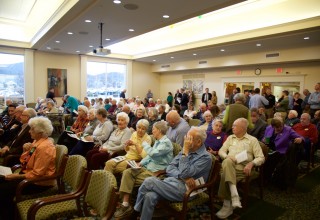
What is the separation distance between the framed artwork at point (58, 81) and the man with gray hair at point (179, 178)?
32.8 feet

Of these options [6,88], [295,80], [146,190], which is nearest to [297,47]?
[295,80]

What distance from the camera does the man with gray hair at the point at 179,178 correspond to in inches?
82.8

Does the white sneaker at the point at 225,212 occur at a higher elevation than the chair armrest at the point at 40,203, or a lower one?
lower

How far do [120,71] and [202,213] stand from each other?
1133cm

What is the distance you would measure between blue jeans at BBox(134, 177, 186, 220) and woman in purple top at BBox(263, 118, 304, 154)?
2.15 meters

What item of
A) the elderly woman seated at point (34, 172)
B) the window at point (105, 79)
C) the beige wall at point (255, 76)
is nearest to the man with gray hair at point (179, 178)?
the elderly woman seated at point (34, 172)

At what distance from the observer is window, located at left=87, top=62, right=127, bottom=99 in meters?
12.1

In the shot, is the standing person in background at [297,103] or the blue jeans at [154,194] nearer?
the blue jeans at [154,194]

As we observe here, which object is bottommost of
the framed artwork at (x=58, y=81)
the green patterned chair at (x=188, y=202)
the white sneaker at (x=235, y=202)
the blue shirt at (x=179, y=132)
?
the white sneaker at (x=235, y=202)

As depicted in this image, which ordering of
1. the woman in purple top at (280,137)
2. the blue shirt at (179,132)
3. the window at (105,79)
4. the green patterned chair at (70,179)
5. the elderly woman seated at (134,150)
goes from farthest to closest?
the window at (105,79) → the woman in purple top at (280,137) → the blue shirt at (179,132) → the elderly woman seated at (134,150) → the green patterned chair at (70,179)

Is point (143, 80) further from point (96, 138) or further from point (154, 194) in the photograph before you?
point (154, 194)

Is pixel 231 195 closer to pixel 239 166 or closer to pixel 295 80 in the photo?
pixel 239 166

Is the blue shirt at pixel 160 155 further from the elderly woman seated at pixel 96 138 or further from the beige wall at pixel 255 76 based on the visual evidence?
the beige wall at pixel 255 76

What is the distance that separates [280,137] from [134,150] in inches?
92.2
